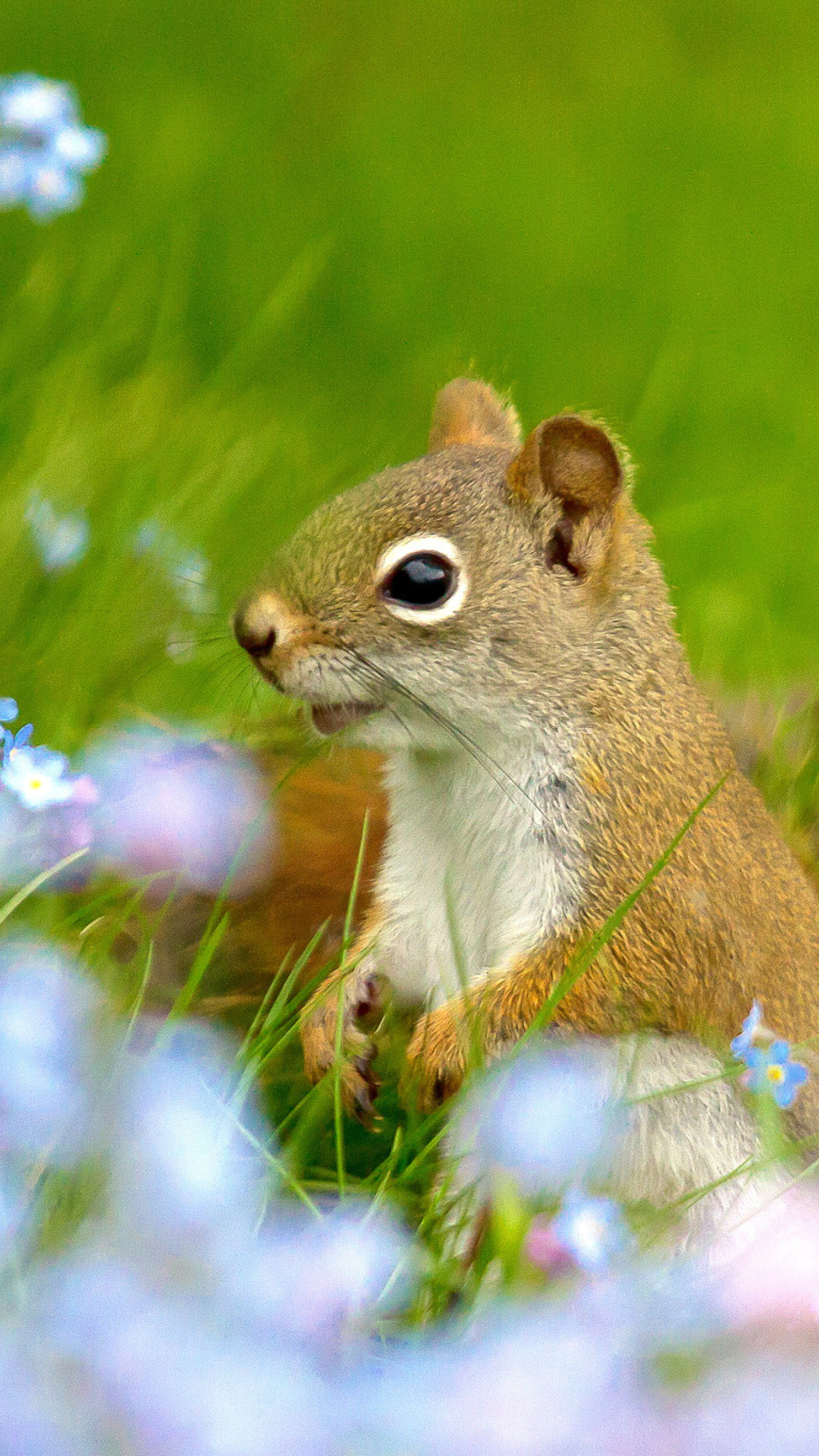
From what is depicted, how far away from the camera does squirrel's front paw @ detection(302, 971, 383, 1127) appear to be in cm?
186

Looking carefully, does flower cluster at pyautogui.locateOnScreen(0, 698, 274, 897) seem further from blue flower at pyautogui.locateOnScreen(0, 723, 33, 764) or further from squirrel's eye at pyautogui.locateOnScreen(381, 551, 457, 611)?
squirrel's eye at pyautogui.locateOnScreen(381, 551, 457, 611)

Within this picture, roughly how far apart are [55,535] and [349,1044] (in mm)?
1012

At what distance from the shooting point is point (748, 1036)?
1651 mm

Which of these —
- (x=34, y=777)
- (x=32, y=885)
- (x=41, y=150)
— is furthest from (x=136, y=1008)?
(x=41, y=150)

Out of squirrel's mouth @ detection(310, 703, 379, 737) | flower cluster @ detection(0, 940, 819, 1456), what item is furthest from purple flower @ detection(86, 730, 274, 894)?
flower cluster @ detection(0, 940, 819, 1456)

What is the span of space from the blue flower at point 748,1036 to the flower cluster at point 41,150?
1393 millimetres

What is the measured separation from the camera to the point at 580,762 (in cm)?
182

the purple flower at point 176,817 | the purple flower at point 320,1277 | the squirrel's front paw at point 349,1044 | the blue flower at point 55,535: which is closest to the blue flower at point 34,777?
the purple flower at point 176,817

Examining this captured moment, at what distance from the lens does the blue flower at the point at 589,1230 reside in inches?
53.4

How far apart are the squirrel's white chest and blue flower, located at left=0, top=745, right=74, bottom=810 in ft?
1.30

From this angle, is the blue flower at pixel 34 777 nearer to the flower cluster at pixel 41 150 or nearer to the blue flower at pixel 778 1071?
the blue flower at pixel 778 1071

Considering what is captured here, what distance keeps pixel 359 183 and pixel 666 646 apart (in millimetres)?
2986

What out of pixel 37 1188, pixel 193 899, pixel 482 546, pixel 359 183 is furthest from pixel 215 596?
pixel 359 183

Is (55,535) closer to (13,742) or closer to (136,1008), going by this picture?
(13,742)
